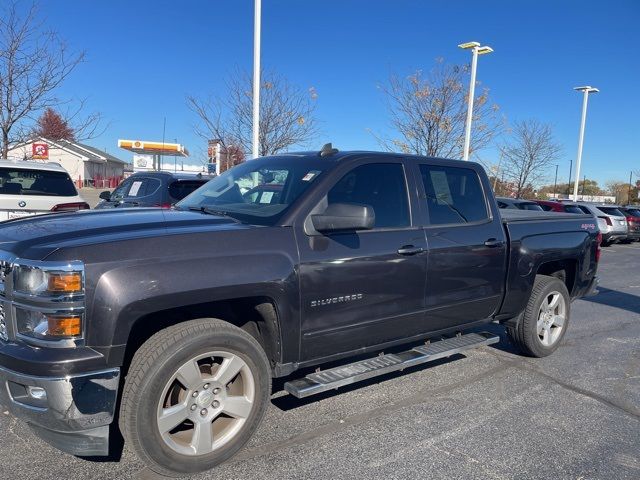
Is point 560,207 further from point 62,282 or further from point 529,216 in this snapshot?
point 62,282

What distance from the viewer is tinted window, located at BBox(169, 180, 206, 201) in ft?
30.1

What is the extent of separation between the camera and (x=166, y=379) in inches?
108

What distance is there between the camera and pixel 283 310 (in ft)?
10.4

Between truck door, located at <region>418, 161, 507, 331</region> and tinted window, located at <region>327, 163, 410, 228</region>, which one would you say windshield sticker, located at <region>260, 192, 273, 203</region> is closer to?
tinted window, located at <region>327, 163, 410, 228</region>

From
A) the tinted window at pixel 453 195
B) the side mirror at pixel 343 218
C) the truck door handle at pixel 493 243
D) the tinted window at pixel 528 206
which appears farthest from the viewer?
the tinted window at pixel 528 206

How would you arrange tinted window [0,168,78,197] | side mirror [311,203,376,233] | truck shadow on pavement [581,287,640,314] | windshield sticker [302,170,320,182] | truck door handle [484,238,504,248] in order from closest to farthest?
1. side mirror [311,203,376,233]
2. windshield sticker [302,170,320,182]
3. truck door handle [484,238,504,248]
4. tinted window [0,168,78,197]
5. truck shadow on pavement [581,287,640,314]

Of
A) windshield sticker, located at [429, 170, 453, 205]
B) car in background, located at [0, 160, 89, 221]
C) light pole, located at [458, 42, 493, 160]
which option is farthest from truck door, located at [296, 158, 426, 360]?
light pole, located at [458, 42, 493, 160]

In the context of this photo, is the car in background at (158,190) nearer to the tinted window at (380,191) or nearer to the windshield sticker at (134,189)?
the windshield sticker at (134,189)

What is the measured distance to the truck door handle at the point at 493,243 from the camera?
4445 millimetres

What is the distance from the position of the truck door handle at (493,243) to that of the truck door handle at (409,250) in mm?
855

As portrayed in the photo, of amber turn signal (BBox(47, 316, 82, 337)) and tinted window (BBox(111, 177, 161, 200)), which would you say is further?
tinted window (BBox(111, 177, 161, 200))

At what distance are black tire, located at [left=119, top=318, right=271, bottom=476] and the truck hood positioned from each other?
579mm

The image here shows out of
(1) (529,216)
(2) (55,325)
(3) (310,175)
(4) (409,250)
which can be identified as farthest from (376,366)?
(1) (529,216)

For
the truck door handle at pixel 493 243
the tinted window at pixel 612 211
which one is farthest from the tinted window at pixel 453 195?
the tinted window at pixel 612 211
